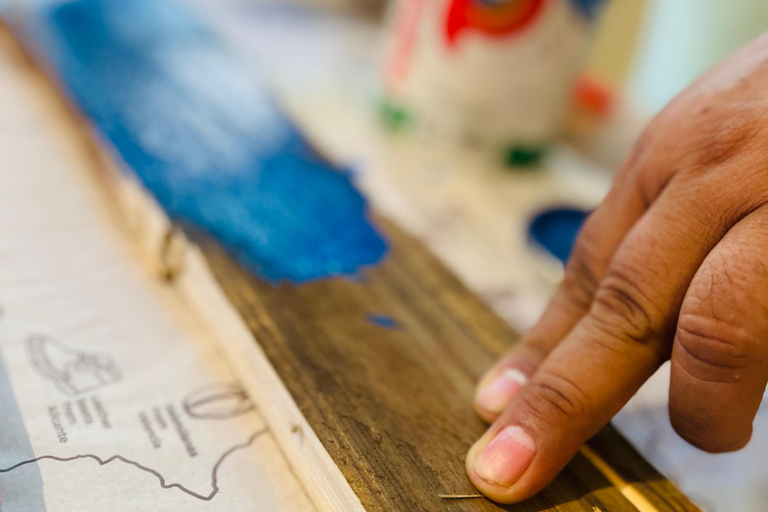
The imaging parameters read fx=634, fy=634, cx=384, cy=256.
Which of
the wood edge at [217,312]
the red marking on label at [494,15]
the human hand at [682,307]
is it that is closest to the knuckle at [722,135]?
the human hand at [682,307]

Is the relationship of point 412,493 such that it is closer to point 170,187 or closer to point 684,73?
point 170,187

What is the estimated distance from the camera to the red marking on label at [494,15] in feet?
2.26

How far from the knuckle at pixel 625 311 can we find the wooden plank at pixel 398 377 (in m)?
0.09

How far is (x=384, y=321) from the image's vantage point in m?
0.47

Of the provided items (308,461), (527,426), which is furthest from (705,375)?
(308,461)

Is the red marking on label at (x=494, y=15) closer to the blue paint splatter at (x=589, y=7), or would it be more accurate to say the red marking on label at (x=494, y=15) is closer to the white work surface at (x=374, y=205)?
the blue paint splatter at (x=589, y=7)

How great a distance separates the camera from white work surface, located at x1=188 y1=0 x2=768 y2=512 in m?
0.45

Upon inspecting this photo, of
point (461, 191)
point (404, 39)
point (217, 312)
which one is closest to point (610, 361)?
point (217, 312)

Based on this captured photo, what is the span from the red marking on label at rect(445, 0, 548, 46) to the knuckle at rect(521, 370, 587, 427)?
474 millimetres

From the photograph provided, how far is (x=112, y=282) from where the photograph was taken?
1.68 feet

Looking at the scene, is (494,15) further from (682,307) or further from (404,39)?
(682,307)

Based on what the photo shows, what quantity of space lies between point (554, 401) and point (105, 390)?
28cm

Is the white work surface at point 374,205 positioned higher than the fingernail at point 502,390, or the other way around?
the fingernail at point 502,390

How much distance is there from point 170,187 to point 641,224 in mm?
389
